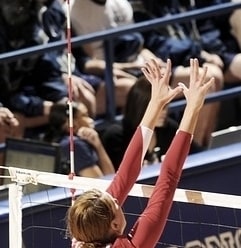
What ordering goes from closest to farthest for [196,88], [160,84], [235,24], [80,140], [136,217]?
[196,88] < [160,84] < [136,217] < [80,140] < [235,24]

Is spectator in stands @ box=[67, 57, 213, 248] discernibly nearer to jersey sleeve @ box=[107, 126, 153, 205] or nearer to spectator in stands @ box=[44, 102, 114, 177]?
jersey sleeve @ box=[107, 126, 153, 205]

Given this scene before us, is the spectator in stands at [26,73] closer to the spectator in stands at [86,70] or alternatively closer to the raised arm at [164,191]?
the spectator in stands at [86,70]

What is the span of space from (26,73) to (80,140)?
2.36ft

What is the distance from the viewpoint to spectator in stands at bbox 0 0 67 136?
22.4 ft

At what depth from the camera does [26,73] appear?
22.9 ft

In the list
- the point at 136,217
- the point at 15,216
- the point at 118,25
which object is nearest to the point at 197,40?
the point at 118,25

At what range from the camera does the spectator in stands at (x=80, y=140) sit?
20.7ft

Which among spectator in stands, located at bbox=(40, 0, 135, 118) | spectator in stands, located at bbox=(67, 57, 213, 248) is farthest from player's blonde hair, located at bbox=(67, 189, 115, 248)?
spectator in stands, located at bbox=(40, 0, 135, 118)

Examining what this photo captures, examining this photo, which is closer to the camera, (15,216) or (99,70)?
(15,216)

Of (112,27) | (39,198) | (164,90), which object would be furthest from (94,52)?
(164,90)

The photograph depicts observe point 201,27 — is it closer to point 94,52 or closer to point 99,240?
point 94,52

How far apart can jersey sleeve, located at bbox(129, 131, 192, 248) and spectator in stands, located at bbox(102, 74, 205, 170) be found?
2.37 metres

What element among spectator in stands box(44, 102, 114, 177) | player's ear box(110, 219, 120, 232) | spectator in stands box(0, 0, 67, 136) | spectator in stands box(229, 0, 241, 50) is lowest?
player's ear box(110, 219, 120, 232)

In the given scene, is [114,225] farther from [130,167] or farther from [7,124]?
[7,124]
